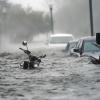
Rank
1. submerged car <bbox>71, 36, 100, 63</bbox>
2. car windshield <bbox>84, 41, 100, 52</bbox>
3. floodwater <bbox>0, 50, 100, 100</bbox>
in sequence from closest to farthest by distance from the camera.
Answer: floodwater <bbox>0, 50, 100, 100</bbox> → submerged car <bbox>71, 36, 100, 63</bbox> → car windshield <bbox>84, 41, 100, 52</bbox>

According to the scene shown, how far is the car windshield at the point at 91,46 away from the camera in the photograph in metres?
13.2

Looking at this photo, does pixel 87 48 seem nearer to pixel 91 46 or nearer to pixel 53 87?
pixel 91 46

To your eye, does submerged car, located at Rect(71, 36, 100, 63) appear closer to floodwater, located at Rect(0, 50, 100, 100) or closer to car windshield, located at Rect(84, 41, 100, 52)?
car windshield, located at Rect(84, 41, 100, 52)

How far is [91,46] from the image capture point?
44.3ft

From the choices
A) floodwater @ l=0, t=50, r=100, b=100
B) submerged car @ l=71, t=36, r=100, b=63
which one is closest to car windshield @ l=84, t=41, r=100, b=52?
submerged car @ l=71, t=36, r=100, b=63

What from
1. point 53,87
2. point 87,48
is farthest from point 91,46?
point 53,87

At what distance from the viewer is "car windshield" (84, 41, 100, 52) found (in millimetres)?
13164

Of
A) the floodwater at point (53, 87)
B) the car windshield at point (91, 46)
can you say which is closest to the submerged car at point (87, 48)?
the car windshield at point (91, 46)

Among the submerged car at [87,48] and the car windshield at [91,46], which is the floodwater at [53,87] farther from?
the car windshield at [91,46]

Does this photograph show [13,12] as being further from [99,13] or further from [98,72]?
[98,72]

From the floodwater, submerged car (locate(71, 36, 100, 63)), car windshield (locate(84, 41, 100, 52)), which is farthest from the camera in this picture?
car windshield (locate(84, 41, 100, 52))

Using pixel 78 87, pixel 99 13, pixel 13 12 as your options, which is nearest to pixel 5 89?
A: pixel 78 87

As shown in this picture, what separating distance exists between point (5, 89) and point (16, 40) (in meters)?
50.4

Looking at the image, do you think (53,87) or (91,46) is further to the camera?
(91,46)
